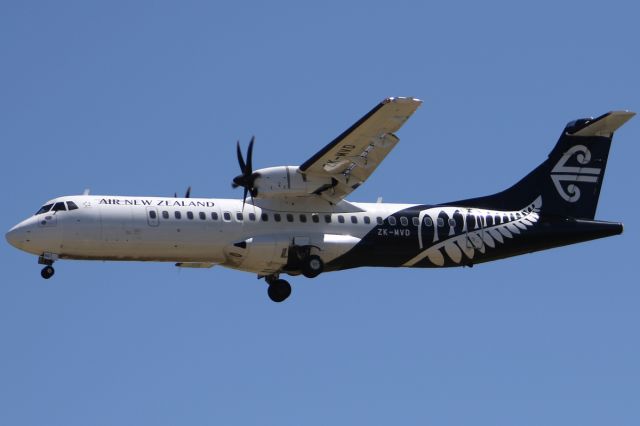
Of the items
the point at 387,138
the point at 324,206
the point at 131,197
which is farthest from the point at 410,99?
the point at 131,197

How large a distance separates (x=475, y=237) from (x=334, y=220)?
3682mm

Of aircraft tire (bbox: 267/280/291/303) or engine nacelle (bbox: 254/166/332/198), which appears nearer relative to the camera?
engine nacelle (bbox: 254/166/332/198)

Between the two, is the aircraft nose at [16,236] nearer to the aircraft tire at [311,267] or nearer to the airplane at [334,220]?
the airplane at [334,220]

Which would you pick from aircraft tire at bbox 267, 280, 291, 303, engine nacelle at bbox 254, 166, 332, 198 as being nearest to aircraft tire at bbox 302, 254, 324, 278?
aircraft tire at bbox 267, 280, 291, 303

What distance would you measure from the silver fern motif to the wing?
7.84 ft

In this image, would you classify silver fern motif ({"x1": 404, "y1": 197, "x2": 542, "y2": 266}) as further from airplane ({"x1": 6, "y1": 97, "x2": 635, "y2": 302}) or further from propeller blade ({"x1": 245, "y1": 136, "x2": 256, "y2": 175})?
propeller blade ({"x1": 245, "y1": 136, "x2": 256, "y2": 175})

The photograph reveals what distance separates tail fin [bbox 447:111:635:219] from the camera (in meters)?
33.2

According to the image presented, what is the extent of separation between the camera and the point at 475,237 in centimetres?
3203

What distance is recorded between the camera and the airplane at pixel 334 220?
29.0 m

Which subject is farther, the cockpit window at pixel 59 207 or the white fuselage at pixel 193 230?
the cockpit window at pixel 59 207

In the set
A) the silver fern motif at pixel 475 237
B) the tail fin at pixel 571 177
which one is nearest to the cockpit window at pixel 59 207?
the silver fern motif at pixel 475 237

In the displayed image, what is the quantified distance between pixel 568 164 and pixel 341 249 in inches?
282

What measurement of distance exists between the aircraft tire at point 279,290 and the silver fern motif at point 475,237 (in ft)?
9.83

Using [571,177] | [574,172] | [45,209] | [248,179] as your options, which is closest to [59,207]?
[45,209]
